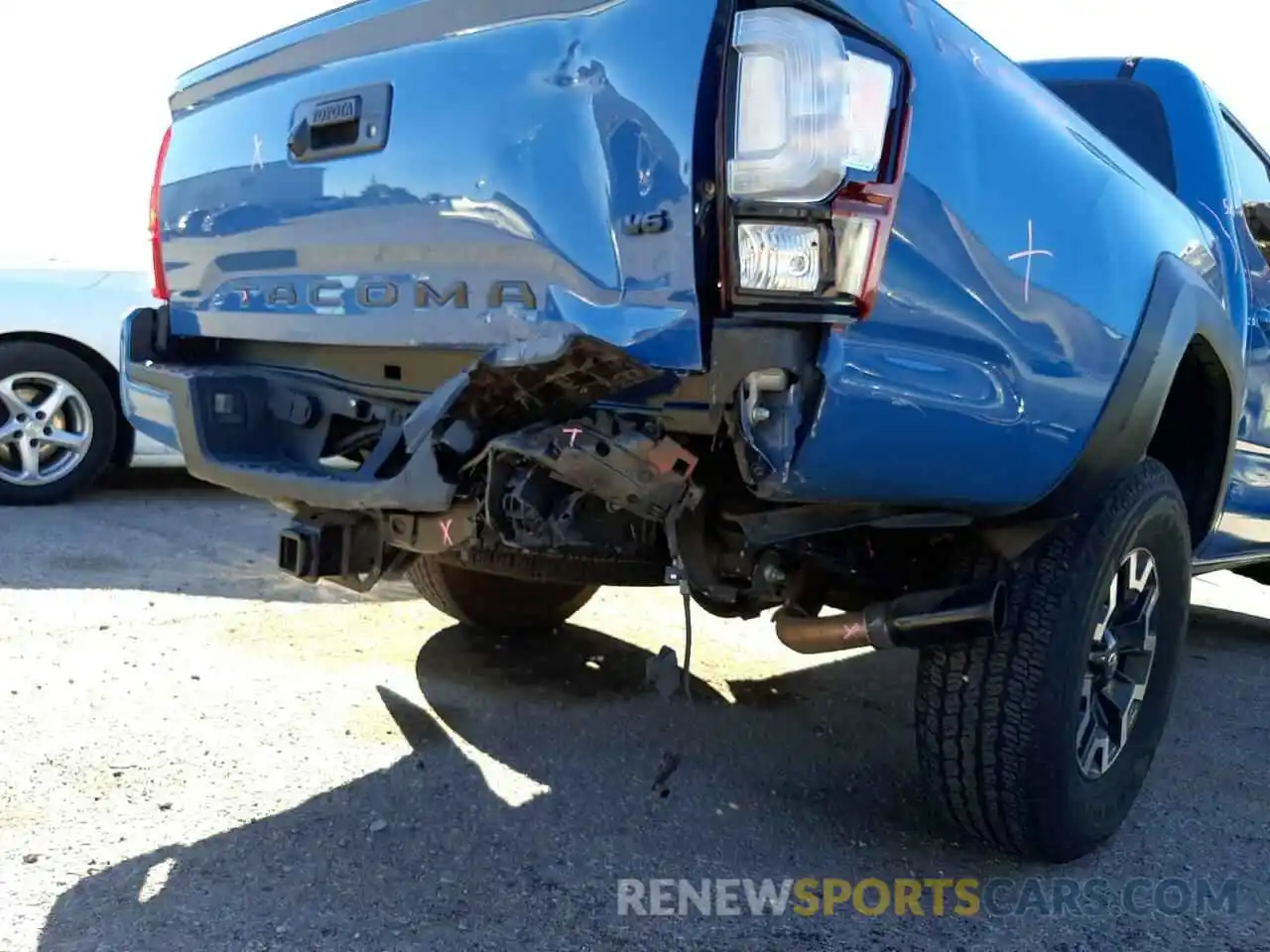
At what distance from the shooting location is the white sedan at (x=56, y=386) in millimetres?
5828

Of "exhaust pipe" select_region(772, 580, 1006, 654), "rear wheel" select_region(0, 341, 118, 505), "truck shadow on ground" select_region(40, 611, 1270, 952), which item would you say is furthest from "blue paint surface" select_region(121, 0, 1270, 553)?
"rear wheel" select_region(0, 341, 118, 505)

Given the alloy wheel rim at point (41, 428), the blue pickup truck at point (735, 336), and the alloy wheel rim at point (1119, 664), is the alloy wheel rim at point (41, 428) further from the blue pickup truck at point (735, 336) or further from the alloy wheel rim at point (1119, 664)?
the alloy wheel rim at point (1119, 664)

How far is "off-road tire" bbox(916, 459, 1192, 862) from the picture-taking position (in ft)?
7.92

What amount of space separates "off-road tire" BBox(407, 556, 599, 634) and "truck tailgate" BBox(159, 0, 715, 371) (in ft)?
3.96

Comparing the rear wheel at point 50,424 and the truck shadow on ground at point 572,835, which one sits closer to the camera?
the truck shadow on ground at point 572,835

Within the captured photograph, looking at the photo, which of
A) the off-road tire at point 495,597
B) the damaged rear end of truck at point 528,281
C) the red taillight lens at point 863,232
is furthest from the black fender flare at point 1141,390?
the off-road tire at point 495,597

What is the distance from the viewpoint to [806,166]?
6.13 ft

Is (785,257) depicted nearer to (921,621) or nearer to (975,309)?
(975,309)

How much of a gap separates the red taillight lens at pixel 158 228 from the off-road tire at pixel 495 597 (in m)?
1.11

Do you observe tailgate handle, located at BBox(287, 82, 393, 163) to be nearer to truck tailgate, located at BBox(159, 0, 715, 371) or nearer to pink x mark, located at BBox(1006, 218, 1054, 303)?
truck tailgate, located at BBox(159, 0, 715, 371)

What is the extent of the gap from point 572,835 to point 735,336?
1254mm

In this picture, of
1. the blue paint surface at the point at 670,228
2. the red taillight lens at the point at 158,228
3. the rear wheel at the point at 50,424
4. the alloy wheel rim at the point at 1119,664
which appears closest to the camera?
the blue paint surface at the point at 670,228

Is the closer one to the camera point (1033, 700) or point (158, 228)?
point (1033, 700)

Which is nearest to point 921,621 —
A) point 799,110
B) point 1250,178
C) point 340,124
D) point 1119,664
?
point 1119,664
